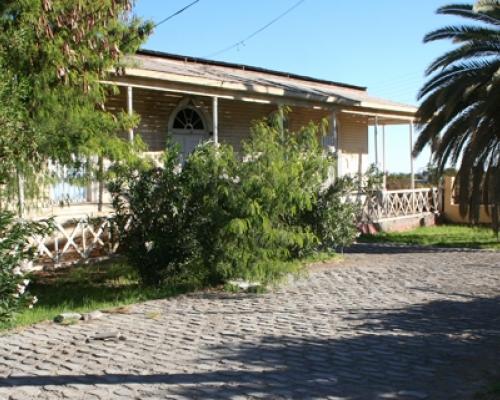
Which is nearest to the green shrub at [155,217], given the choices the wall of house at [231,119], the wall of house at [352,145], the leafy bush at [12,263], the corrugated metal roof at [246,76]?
the leafy bush at [12,263]

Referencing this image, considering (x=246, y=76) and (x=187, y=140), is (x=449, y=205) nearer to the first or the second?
(x=246, y=76)

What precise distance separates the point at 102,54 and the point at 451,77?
31.3ft

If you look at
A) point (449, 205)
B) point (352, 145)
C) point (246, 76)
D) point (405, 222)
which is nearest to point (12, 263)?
point (246, 76)

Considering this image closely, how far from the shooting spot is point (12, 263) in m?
7.38

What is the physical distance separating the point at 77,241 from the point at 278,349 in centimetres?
751

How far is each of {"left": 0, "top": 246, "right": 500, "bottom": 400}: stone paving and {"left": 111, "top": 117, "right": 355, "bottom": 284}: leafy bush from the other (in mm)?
631

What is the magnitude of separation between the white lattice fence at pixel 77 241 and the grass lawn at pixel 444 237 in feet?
27.4

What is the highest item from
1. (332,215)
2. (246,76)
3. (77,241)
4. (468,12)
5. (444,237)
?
(468,12)

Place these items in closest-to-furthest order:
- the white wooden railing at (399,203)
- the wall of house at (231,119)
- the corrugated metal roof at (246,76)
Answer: the corrugated metal roof at (246,76) < the wall of house at (231,119) < the white wooden railing at (399,203)

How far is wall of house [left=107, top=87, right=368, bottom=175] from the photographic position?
16.4 m

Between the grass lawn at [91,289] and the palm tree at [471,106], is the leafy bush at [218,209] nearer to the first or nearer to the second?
the grass lawn at [91,289]

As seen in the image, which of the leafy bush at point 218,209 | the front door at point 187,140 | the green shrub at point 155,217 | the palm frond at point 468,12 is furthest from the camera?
the front door at point 187,140

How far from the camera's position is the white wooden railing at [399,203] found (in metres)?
20.0

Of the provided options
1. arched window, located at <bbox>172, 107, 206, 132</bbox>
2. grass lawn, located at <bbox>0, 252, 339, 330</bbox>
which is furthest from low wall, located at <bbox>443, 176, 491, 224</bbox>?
grass lawn, located at <bbox>0, 252, 339, 330</bbox>
